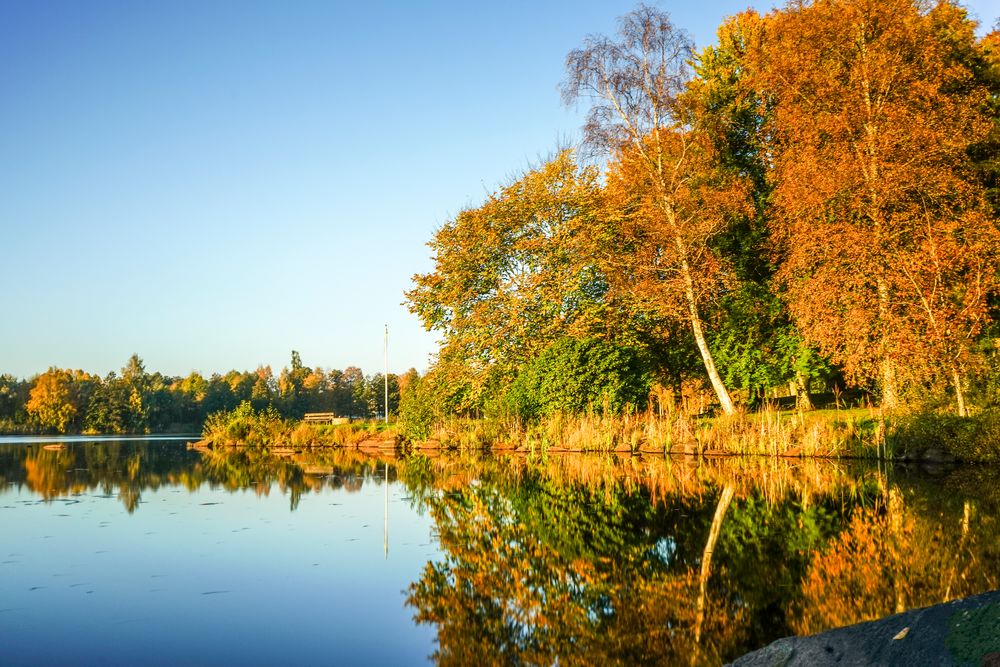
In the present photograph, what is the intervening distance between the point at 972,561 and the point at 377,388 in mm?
82446

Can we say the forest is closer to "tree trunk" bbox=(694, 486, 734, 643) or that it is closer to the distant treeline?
"tree trunk" bbox=(694, 486, 734, 643)

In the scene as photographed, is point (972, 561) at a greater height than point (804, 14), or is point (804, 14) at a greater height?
point (804, 14)

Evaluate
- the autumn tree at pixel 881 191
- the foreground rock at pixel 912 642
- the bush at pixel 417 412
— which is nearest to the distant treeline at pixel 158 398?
the bush at pixel 417 412

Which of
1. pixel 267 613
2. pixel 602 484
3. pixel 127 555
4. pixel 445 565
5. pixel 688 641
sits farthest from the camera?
pixel 602 484

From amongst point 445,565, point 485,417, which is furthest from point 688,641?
point 485,417

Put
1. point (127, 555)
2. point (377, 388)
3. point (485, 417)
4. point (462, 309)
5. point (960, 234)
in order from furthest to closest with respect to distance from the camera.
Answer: point (377, 388)
point (485, 417)
point (462, 309)
point (960, 234)
point (127, 555)

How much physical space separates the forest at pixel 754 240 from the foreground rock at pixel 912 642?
16.1 m

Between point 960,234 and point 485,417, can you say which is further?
point 485,417

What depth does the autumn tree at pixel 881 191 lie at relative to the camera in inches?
789

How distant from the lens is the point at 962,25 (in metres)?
26.0

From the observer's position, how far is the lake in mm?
5559

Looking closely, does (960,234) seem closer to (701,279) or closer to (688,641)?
(701,279)

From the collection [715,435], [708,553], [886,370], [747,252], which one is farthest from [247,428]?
[708,553]

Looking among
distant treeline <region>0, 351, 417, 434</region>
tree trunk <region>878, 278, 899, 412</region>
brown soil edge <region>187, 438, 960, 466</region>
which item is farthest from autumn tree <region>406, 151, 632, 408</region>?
distant treeline <region>0, 351, 417, 434</region>
